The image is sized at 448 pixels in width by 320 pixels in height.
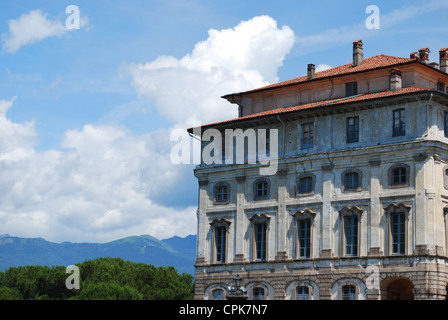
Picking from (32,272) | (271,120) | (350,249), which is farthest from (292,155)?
(32,272)

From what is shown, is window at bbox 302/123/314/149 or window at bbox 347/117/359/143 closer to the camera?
window at bbox 347/117/359/143

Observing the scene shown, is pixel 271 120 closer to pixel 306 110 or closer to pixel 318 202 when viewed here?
pixel 306 110

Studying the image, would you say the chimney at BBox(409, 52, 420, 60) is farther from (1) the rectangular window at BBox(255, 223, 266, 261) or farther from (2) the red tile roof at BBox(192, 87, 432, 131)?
(1) the rectangular window at BBox(255, 223, 266, 261)

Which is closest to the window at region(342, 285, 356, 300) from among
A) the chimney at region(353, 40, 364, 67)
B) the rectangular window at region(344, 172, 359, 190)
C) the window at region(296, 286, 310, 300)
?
the window at region(296, 286, 310, 300)

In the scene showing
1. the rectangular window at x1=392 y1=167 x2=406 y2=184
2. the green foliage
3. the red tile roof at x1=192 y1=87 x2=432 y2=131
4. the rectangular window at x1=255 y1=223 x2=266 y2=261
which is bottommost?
the green foliage

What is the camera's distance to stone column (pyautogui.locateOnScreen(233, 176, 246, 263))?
2495 inches

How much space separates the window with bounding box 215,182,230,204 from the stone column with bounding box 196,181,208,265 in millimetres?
1045

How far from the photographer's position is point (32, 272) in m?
91.8

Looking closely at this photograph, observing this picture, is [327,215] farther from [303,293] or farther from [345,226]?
[303,293]

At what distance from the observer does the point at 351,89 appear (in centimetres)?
6206

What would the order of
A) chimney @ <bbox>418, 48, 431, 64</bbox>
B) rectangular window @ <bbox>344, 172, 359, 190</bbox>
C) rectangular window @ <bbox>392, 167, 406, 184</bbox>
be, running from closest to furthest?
rectangular window @ <bbox>392, 167, 406, 184</bbox> → rectangular window @ <bbox>344, 172, 359, 190</bbox> → chimney @ <bbox>418, 48, 431, 64</bbox>

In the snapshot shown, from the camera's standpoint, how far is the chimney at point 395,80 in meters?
58.7

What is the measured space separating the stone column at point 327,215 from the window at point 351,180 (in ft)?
3.38
